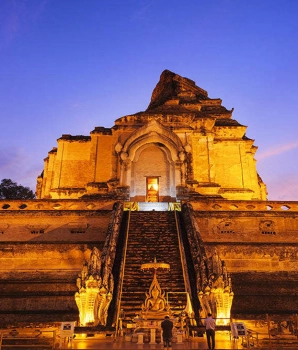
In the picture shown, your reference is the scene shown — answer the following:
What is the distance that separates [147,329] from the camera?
10.4m

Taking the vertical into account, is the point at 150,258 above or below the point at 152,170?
below

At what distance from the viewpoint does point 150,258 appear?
1481 cm

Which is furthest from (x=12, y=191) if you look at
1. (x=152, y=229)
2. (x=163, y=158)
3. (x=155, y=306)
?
(x=155, y=306)

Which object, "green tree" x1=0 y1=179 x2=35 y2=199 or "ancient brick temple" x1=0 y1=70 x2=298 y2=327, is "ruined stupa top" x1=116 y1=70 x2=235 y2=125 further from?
"green tree" x1=0 y1=179 x2=35 y2=199

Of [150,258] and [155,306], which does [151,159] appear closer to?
[150,258]

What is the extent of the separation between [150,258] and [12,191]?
105 ft

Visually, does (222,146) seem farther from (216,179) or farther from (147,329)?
(147,329)

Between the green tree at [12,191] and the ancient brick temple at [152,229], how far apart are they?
11731 mm

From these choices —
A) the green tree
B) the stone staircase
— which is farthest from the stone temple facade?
the green tree

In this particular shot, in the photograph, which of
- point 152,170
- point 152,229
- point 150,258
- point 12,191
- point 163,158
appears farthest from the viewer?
point 12,191

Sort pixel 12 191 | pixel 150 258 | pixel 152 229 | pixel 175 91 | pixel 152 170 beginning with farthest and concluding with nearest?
pixel 12 191, pixel 175 91, pixel 152 170, pixel 152 229, pixel 150 258

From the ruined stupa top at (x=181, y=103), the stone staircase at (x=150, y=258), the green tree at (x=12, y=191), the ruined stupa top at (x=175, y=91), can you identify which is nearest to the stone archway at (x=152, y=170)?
the ruined stupa top at (x=181, y=103)

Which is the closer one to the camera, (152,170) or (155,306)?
(155,306)

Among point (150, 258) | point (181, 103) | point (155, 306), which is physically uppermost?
point (181, 103)
